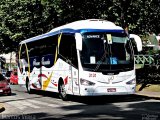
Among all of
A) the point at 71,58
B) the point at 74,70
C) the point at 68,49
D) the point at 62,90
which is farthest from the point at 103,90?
the point at 62,90

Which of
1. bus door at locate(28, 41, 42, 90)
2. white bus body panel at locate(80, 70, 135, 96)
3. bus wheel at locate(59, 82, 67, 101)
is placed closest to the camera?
white bus body panel at locate(80, 70, 135, 96)

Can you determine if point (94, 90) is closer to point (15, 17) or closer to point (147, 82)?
point (147, 82)

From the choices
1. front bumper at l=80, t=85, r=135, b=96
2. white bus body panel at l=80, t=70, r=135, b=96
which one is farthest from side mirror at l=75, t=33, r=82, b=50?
front bumper at l=80, t=85, r=135, b=96

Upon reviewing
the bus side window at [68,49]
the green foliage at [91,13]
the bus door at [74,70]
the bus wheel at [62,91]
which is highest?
the green foliage at [91,13]

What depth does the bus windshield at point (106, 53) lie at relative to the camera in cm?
1886

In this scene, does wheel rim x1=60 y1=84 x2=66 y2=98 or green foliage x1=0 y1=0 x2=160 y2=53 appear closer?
wheel rim x1=60 y1=84 x2=66 y2=98

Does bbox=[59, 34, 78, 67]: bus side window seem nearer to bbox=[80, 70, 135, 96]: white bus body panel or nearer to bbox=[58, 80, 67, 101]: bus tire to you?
bbox=[80, 70, 135, 96]: white bus body panel

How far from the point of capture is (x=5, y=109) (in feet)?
58.7

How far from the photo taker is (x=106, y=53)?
19078 millimetres

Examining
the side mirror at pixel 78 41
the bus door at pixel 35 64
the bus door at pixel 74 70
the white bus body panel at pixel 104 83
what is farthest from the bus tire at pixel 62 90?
the bus door at pixel 35 64

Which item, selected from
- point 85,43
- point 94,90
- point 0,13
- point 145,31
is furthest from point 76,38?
point 0,13

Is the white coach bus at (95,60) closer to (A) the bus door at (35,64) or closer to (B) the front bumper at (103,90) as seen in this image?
(B) the front bumper at (103,90)

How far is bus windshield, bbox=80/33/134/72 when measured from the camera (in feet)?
61.9

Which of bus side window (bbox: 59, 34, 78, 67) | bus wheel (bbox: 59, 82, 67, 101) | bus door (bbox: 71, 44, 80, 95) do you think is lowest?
bus wheel (bbox: 59, 82, 67, 101)
